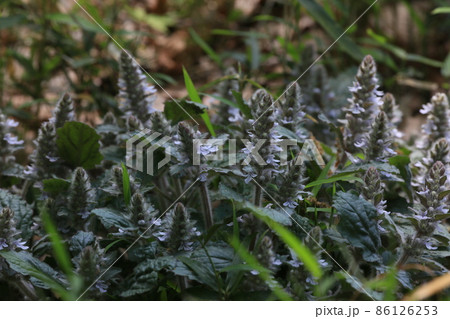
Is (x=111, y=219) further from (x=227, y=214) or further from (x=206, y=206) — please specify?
(x=227, y=214)

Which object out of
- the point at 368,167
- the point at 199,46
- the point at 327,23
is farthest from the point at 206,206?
the point at 199,46

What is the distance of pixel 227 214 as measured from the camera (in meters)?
1.90

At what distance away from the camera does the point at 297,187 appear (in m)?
1.63

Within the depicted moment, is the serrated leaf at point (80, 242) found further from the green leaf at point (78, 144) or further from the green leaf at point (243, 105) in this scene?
the green leaf at point (243, 105)

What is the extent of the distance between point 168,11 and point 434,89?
91.2 inches

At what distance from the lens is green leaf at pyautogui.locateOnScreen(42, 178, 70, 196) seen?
1.75m

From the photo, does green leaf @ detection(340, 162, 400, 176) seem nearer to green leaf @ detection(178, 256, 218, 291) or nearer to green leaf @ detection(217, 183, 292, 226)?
green leaf @ detection(217, 183, 292, 226)

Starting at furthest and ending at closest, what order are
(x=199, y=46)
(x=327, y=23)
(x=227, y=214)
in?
(x=199, y=46) < (x=327, y=23) < (x=227, y=214)

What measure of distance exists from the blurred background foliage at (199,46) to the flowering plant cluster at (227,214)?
0.85 m

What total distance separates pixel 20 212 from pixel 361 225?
1.05 meters

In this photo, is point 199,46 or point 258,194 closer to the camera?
point 258,194

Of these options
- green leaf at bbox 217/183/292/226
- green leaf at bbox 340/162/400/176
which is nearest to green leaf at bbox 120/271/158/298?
green leaf at bbox 217/183/292/226
